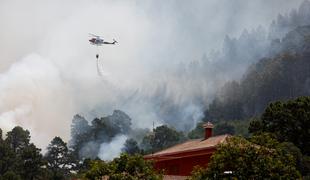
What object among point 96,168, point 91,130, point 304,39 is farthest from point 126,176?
point 304,39

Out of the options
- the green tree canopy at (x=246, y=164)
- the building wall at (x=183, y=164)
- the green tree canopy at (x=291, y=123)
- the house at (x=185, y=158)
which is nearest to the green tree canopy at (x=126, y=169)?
the green tree canopy at (x=246, y=164)

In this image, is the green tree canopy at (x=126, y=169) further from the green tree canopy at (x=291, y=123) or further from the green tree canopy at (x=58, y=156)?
the green tree canopy at (x=58, y=156)

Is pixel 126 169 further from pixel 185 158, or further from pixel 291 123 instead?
pixel 291 123

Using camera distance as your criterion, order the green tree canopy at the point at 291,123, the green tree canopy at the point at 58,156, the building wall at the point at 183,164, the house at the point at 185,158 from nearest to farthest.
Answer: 1. the house at the point at 185,158
2. the building wall at the point at 183,164
3. the green tree canopy at the point at 291,123
4. the green tree canopy at the point at 58,156

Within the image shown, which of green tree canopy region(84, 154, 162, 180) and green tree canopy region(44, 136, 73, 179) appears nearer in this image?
green tree canopy region(84, 154, 162, 180)

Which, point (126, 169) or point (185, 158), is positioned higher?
point (185, 158)

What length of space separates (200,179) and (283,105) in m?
39.8

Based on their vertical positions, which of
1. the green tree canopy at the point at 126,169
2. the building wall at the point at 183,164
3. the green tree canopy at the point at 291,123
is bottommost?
the green tree canopy at the point at 126,169

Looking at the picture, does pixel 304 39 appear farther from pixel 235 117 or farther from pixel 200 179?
pixel 200 179

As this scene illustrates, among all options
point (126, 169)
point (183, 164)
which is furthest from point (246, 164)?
point (183, 164)

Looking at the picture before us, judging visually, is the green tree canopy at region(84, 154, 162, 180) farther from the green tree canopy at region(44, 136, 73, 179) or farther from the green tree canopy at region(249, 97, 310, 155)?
the green tree canopy at region(44, 136, 73, 179)

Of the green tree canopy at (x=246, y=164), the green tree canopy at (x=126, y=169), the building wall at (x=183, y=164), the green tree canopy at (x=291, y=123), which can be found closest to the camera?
the green tree canopy at (x=246, y=164)

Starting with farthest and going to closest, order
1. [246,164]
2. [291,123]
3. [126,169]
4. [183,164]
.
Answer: [291,123] < [183,164] < [126,169] < [246,164]

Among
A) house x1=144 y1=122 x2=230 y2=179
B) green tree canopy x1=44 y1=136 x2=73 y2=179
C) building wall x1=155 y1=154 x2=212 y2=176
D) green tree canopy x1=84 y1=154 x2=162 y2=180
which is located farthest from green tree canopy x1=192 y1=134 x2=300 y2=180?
green tree canopy x1=44 y1=136 x2=73 y2=179
